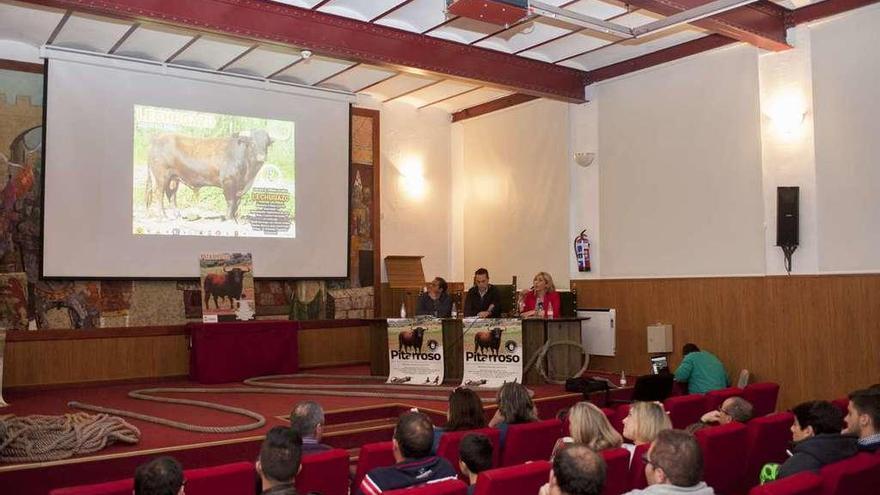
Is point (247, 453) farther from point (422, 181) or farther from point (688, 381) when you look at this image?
point (422, 181)

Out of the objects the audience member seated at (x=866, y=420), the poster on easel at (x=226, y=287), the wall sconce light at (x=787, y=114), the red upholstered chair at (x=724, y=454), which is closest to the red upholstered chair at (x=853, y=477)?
the audience member seated at (x=866, y=420)

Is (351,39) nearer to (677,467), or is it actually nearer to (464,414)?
(464,414)

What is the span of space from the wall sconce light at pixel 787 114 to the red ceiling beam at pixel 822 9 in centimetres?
82

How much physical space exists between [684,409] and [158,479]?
401 centimetres

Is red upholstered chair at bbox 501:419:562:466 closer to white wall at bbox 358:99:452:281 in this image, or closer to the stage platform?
the stage platform

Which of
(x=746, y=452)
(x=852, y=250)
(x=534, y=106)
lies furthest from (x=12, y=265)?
(x=852, y=250)

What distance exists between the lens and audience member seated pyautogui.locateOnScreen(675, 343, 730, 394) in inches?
299

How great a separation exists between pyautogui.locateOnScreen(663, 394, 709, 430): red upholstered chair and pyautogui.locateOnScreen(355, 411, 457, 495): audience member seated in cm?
267

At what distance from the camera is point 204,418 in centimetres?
650

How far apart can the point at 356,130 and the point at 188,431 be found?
6.27 meters

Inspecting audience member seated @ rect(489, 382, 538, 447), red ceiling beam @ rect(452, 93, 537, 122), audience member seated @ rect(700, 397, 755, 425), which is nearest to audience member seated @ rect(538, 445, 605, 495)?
audience member seated @ rect(489, 382, 538, 447)

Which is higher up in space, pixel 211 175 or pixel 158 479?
pixel 211 175

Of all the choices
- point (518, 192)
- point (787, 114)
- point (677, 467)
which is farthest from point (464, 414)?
point (518, 192)

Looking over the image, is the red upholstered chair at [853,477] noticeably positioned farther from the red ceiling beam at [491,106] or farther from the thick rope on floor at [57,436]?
the red ceiling beam at [491,106]
